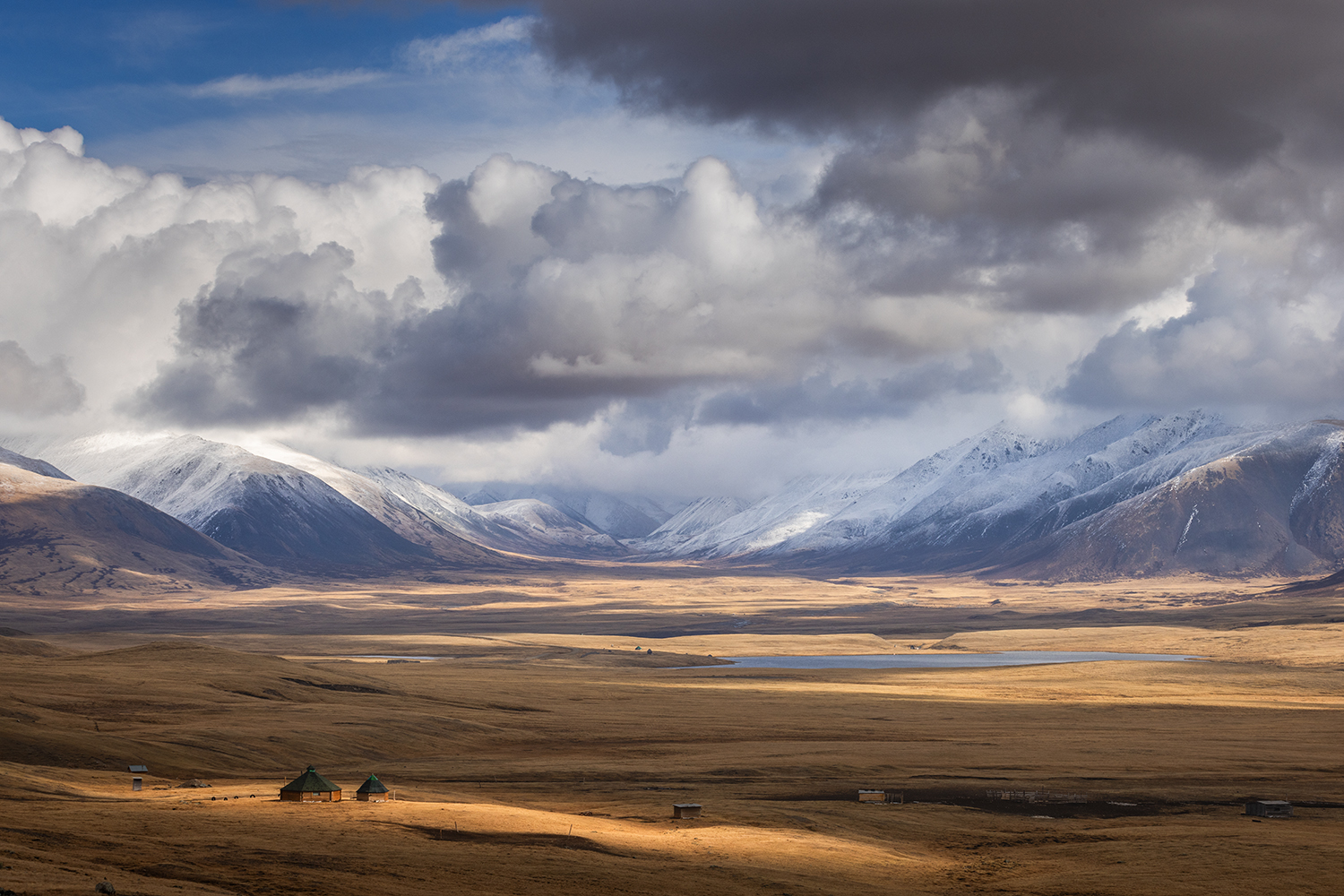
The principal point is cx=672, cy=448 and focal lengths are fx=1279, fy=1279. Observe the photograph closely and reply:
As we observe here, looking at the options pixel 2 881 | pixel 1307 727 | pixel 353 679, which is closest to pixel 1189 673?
pixel 1307 727

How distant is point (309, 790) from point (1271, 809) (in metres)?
49.5

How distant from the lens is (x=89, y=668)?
453 feet

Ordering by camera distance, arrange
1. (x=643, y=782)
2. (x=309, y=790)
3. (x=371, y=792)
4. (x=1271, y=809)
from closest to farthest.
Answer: (x=309, y=790) → (x=371, y=792) → (x=1271, y=809) → (x=643, y=782)

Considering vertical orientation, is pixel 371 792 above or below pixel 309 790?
below

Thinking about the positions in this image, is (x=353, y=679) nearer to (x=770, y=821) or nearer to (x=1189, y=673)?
(x=770, y=821)

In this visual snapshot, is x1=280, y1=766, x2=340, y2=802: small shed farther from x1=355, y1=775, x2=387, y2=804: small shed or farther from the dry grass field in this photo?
x1=355, y1=775, x2=387, y2=804: small shed

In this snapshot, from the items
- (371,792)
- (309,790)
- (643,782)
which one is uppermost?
(309,790)

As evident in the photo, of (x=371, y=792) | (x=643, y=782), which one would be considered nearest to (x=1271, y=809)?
(x=643, y=782)

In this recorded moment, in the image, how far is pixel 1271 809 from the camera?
67.6m

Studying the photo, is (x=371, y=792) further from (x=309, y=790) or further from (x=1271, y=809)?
(x=1271, y=809)

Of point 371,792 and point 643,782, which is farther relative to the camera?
point 643,782

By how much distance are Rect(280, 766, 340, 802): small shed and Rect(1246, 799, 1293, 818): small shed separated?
156 ft

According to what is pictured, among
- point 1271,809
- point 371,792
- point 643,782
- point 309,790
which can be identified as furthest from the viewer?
point 643,782

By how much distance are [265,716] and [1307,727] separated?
3585 inches
